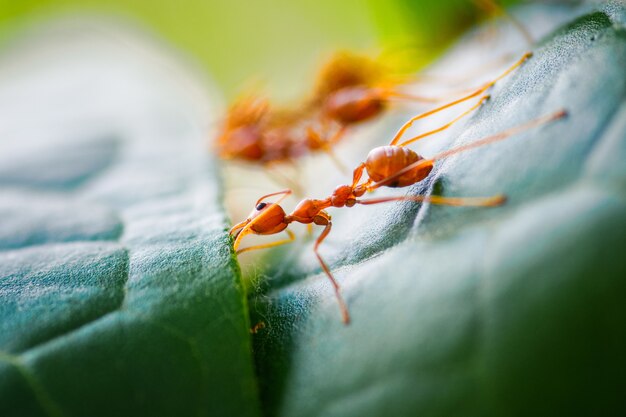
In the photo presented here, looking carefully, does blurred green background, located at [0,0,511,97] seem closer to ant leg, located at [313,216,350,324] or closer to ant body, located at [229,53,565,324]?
ant body, located at [229,53,565,324]

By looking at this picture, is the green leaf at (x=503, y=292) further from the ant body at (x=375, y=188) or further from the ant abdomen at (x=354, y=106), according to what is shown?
the ant abdomen at (x=354, y=106)

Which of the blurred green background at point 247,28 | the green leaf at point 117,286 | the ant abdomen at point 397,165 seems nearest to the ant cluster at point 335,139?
the ant abdomen at point 397,165

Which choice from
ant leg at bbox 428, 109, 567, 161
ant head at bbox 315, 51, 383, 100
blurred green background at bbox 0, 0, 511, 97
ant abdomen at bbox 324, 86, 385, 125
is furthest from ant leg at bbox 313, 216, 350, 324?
blurred green background at bbox 0, 0, 511, 97

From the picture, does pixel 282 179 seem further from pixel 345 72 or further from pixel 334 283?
pixel 334 283

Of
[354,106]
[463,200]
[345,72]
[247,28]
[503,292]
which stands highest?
[247,28]

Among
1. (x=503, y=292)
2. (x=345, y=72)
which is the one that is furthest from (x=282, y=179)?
(x=503, y=292)

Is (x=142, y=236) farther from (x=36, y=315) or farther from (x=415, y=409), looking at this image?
(x=415, y=409)
